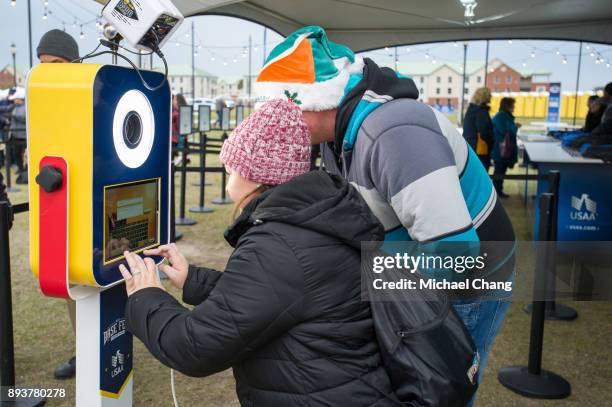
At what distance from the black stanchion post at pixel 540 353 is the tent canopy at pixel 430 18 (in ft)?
16.9

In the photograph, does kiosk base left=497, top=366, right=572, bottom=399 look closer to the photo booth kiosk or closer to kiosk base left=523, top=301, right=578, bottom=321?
kiosk base left=523, top=301, right=578, bottom=321

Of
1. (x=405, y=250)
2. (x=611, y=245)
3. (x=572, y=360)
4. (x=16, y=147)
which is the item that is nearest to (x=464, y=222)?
(x=405, y=250)

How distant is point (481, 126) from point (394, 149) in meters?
7.58

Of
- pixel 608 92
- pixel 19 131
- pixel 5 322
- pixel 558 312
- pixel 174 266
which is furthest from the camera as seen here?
pixel 19 131

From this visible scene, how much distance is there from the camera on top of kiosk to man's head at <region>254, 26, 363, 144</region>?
43cm

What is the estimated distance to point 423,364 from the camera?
118 centimetres

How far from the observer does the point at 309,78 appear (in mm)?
1608

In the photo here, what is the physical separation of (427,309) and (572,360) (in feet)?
8.81

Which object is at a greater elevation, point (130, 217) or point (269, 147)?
point (269, 147)

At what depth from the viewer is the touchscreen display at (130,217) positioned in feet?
5.76

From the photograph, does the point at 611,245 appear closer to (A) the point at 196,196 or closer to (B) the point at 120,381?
(B) the point at 120,381

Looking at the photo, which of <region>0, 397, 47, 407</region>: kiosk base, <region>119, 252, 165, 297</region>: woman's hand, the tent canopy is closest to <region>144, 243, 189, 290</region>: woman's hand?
<region>119, 252, 165, 297</region>: woman's hand

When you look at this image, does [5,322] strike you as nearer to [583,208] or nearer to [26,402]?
[26,402]

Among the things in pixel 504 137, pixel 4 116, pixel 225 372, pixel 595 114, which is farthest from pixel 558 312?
pixel 4 116
